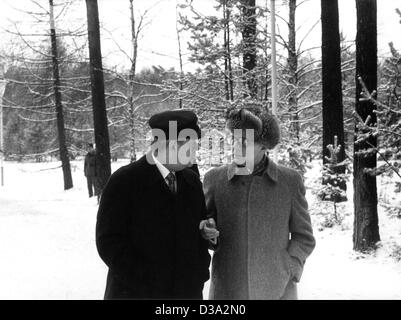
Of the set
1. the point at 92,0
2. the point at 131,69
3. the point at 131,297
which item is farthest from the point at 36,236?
the point at 131,69

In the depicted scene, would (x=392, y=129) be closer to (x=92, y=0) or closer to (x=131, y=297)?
(x=131, y=297)

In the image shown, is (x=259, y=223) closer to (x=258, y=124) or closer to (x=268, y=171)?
(x=268, y=171)

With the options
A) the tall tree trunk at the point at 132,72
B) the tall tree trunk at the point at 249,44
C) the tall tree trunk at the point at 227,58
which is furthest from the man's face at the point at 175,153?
the tall tree trunk at the point at 132,72

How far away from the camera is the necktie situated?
7.86 feet

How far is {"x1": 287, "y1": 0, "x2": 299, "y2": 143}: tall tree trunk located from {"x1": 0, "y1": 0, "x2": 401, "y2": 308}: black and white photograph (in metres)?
0.05

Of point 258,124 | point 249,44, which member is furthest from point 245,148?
point 249,44

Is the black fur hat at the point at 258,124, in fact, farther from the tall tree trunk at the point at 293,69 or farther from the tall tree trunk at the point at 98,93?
the tall tree trunk at the point at 98,93

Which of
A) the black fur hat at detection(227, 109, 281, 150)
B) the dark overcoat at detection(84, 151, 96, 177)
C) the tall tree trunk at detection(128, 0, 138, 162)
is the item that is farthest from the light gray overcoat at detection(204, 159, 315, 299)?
the tall tree trunk at detection(128, 0, 138, 162)

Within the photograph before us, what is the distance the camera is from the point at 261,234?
2.49m

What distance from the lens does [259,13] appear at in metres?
11.7

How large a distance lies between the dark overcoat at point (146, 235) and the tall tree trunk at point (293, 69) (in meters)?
10.1

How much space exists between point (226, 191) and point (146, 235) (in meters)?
0.55

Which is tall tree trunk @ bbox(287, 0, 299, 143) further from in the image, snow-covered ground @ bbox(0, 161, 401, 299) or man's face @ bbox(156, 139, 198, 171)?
man's face @ bbox(156, 139, 198, 171)

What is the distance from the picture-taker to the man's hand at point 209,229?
2.36 meters
